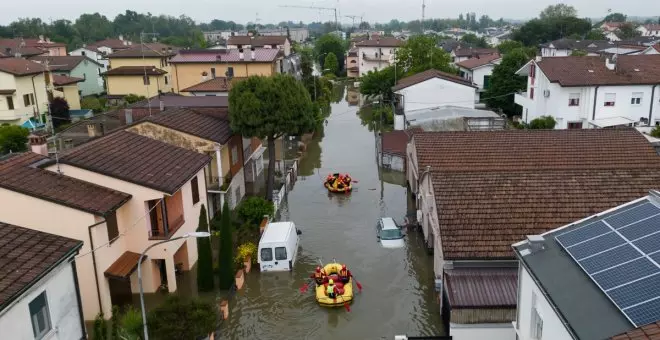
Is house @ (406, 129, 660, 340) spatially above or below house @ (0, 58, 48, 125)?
below

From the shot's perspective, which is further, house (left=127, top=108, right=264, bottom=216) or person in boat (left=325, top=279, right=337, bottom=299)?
house (left=127, top=108, right=264, bottom=216)

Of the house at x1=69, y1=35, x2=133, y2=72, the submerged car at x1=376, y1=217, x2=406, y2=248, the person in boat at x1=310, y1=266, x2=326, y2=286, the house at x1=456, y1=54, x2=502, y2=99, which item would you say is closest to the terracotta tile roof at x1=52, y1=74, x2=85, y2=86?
the house at x1=69, y1=35, x2=133, y2=72

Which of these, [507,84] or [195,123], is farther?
[507,84]

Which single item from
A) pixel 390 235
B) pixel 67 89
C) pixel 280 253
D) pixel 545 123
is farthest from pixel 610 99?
pixel 67 89

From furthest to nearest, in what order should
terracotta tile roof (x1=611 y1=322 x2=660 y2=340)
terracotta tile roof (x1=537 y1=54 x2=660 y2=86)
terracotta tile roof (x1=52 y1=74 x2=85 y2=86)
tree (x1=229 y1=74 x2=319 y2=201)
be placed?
terracotta tile roof (x1=52 y1=74 x2=85 y2=86)
terracotta tile roof (x1=537 y1=54 x2=660 y2=86)
tree (x1=229 y1=74 x2=319 y2=201)
terracotta tile roof (x1=611 y1=322 x2=660 y2=340)

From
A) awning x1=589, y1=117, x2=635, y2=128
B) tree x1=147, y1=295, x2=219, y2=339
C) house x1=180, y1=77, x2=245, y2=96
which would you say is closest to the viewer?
tree x1=147, y1=295, x2=219, y2=339

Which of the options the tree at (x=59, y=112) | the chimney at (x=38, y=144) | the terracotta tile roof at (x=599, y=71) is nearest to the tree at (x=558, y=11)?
the terracotta tile roof at (x=599, y=71)

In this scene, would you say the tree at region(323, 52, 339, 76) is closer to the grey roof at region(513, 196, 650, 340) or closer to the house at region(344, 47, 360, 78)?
the house at region(344, 47, 360, 78)

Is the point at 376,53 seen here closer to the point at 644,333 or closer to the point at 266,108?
the point at 266,108
